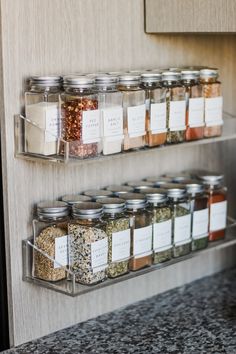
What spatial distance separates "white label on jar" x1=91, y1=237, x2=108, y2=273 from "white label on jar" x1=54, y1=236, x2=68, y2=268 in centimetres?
7

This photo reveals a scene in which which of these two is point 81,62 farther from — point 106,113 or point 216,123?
point 216,123

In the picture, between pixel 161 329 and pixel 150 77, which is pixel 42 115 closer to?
pixel 150 77

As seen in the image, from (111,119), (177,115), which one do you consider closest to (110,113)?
(111,119)

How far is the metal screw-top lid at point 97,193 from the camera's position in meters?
1.81

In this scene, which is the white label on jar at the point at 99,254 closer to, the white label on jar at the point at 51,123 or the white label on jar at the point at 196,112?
the white label on jar at the point at 51,123

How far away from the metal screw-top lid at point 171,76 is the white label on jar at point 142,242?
344 millimetres

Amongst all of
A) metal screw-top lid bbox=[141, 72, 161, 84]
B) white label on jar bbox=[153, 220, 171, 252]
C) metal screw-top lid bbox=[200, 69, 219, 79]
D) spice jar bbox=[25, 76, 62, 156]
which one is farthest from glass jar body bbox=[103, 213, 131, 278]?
metal screw-top lid bbox=[200, 69, 219, 79]

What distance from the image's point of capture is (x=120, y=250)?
1726 millimetres

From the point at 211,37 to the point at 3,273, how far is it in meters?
0.87

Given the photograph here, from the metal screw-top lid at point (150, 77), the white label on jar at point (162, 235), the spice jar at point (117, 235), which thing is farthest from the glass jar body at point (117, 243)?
the metal screw-top lid at point (150, 77)

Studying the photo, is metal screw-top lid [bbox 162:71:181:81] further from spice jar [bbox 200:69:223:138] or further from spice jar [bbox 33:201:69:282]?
spice jar [bbox 33:201:69:282]

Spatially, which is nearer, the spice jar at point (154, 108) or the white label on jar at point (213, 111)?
the spice jar at point (154, 108)

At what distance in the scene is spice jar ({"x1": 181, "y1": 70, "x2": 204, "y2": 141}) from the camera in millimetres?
1854

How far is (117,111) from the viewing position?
167 cm
